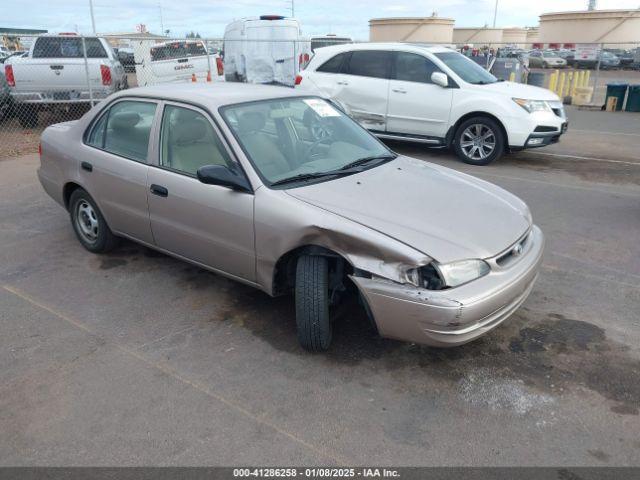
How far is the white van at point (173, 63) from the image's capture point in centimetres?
1394

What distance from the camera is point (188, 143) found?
13.3 feet

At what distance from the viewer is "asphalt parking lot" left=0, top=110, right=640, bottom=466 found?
2686 millimetres

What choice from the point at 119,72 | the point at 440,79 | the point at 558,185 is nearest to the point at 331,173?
the point at 558,185

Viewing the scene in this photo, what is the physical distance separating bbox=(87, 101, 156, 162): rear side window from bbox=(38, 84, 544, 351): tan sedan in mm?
13

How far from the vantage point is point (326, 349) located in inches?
136

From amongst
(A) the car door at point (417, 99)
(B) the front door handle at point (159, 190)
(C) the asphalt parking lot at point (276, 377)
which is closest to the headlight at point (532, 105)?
(A) the car door at point (417, 99)

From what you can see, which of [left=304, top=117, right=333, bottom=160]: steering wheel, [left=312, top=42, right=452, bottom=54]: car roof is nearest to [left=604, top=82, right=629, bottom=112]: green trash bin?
[left=312, top=42, right=452, bottom=54]: car roof

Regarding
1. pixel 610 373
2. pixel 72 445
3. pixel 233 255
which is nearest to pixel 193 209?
pixel 233 255

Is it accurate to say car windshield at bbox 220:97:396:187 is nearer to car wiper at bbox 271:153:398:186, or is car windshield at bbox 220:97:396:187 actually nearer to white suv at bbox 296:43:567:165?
car wiper at bbox 271:153:398:186

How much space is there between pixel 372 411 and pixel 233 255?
1.46m

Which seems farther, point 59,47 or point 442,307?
point 59,47

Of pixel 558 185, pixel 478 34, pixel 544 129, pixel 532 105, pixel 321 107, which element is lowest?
pixel 558 185

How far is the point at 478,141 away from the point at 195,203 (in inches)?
246

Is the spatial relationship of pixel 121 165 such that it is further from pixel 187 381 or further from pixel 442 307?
pixel 442 307
